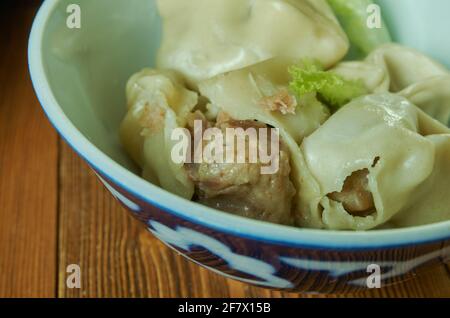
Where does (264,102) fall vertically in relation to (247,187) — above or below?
above

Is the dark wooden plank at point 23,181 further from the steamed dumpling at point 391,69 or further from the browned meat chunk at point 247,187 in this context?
the steamed dumpling at point 391,69

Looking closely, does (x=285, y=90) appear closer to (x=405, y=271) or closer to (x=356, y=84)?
(x=356, y=84)

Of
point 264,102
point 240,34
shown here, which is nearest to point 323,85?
point 264,102

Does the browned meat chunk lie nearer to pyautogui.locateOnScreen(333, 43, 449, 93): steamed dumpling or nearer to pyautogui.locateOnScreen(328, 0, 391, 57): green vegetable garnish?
pyautogui.locateOnScreen(333, 43, 449, 93): steamed dumpling

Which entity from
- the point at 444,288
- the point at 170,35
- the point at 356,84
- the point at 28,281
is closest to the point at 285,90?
the point at 356,84

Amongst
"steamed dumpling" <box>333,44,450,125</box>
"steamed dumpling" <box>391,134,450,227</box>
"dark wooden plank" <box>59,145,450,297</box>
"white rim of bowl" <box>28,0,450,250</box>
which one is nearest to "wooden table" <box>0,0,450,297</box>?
"dark wooden plank" <box>59,145,450,297</box>

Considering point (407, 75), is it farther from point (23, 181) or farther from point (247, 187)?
point (23, 181)
